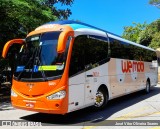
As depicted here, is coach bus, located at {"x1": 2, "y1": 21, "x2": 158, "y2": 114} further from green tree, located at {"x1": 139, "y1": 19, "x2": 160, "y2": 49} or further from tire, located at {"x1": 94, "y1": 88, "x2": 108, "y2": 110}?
green tree, located at {"x1": 139, "y1": 19, "x2": 160, "y2": 49}

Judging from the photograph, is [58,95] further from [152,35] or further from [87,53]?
[152,35]

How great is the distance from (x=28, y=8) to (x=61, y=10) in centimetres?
830

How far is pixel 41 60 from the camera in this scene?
30.0ft

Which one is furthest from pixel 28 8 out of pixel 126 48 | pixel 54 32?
pixel 54 32

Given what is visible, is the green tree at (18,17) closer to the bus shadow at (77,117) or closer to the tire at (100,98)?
the tire at (100,98)

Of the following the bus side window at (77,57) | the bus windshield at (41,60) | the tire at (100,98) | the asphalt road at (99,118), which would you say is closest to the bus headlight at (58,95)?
the bus windshield at (41,60)

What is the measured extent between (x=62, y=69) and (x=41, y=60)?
80 cm

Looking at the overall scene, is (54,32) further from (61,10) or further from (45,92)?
(61,10)

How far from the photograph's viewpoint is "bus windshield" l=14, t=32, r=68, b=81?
29.1ft

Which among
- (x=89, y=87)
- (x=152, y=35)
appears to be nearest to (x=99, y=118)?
(x=89, y=87)

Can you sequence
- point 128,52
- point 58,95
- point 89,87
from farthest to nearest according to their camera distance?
point 128,52 < point 89,87 < point 58,95

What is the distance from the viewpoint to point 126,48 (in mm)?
14250

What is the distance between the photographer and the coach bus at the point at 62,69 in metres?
8.72

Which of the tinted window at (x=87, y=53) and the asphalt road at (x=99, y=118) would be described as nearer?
the asphalt road at (x=99, y=118)
